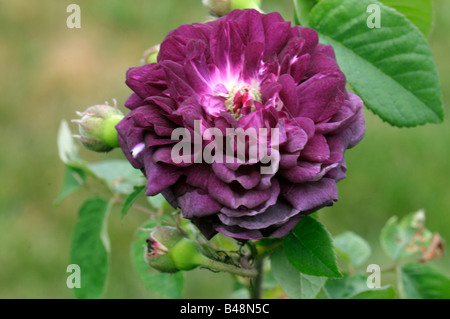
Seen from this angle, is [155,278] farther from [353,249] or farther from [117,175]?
[353,249]

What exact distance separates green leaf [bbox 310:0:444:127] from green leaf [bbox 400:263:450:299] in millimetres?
384

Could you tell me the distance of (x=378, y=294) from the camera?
0.80 m

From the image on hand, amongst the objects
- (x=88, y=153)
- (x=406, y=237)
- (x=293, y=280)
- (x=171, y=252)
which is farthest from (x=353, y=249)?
(x=88, y=153)

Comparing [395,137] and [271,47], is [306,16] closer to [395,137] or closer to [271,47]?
[271,47]

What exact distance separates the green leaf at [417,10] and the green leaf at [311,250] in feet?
1.04

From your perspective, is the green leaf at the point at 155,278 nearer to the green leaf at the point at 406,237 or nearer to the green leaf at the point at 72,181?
the green leaf at the point at 72,181

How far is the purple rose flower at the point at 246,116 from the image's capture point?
0.58m

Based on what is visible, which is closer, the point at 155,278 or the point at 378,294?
the point at 378,294

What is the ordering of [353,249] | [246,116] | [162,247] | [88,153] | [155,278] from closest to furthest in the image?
[246,116], [162,247], [155,278], [353,249], [88,153]

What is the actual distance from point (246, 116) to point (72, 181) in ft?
1.89

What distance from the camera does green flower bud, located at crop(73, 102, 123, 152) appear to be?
2.40 ft

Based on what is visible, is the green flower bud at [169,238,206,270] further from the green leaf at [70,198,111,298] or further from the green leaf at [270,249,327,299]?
the green leaf at [70,198,111,298]

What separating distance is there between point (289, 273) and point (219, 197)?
21 cm

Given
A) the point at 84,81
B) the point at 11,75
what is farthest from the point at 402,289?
the point at 11,75
